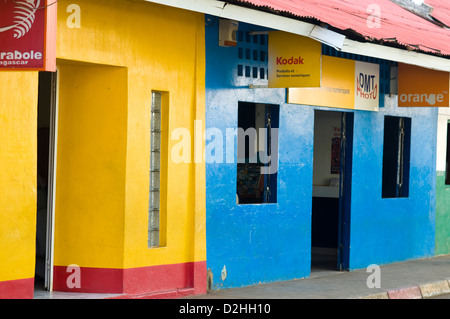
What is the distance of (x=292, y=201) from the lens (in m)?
12.3

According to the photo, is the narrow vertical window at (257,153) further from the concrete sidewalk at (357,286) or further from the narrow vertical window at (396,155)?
the narrow vertical window at (396,155)

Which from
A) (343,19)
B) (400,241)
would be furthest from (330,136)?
(343,19)

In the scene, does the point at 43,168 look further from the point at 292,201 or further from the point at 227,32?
the point at 292,201

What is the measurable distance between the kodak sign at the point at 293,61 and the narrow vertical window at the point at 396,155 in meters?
4.27

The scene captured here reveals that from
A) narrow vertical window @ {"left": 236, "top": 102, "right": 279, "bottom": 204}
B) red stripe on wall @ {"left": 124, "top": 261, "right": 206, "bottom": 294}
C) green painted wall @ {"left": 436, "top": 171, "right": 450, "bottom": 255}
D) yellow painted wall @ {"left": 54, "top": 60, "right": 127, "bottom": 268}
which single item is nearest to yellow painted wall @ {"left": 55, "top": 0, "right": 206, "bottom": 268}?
yellow painted wall @ {"left": 54, "top": 60, "right": 127, "bottom": 268}

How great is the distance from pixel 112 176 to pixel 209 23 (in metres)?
2.30

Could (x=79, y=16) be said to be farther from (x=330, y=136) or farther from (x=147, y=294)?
(x=330, y=136)

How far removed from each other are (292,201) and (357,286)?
1.41 m

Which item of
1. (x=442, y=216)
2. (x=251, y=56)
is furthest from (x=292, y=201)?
(x=442, y=216)

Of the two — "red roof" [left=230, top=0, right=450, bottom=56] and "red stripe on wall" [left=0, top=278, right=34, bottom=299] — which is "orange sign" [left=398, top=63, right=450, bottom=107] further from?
"red stripe on wall" [left=0, top=278, right=34, bottom=299]

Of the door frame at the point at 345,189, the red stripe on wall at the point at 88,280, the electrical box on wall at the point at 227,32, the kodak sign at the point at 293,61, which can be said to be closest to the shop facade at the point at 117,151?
the red stripe on wall at the point at 88,280

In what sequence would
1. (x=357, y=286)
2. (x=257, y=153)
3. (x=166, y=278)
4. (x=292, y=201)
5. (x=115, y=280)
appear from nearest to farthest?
(x=115, y=280) < (x=166, y=278) < (x=357, y=286) < (x=292, y=201) < (x=257, y=153)

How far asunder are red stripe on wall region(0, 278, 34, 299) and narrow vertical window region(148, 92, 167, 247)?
81.0 inches

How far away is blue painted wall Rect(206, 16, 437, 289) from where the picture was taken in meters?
11.0
